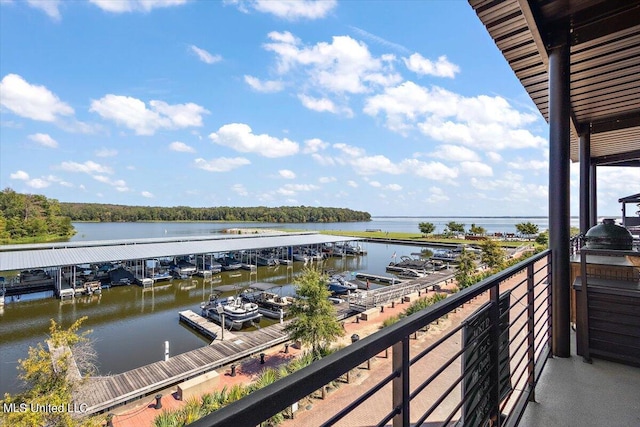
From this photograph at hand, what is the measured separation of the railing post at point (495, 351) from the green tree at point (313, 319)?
297 inches

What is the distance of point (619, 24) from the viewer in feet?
9.57

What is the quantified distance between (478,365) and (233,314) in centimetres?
1303

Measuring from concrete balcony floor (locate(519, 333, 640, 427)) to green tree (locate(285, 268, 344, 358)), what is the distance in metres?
6.65

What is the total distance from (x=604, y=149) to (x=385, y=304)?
9058mm

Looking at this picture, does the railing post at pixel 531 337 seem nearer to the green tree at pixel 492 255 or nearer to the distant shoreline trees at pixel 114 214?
the green tree at pixel 492 255

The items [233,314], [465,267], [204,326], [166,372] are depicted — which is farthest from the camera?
[465,267]

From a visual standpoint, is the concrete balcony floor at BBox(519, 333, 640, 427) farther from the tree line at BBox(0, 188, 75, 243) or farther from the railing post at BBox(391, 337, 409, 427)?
the tree line at BBox(0, 188, 75, 243)

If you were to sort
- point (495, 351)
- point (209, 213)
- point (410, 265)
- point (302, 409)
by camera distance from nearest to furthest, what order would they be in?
point (495, 351) → point (302, 409) → point (410, 265) → point (209, 213)

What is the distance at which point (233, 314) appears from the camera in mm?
13203

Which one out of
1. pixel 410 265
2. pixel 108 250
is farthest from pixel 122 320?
pixel 410 265

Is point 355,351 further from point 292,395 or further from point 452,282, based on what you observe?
point 452,282

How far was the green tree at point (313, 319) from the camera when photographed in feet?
29.2

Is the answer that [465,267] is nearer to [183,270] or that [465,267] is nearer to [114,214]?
[183,270]

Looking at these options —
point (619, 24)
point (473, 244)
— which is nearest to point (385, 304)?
point (619, 24)
